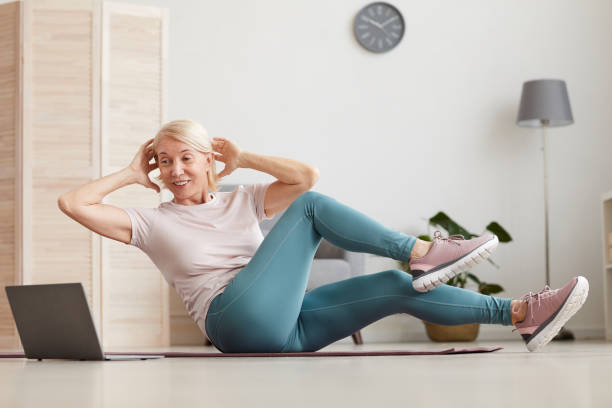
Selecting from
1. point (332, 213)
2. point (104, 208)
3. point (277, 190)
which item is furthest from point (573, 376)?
point (104, 208)

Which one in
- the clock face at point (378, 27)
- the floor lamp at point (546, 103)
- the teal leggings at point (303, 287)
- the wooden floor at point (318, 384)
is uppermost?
the clock face at point (378, 27)

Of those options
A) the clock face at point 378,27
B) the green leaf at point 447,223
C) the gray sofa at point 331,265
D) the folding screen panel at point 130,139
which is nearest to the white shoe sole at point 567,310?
the gray sofa at point 331,265

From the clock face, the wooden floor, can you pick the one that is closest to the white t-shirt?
the wooden floor

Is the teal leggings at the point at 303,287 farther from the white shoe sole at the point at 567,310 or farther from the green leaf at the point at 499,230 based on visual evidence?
the green leaf at the point at 499,230

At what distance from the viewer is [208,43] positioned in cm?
541

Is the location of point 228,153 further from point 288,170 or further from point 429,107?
point 429,107

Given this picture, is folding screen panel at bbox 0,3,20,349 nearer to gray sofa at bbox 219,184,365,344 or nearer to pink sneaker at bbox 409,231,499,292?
gray sofa at bbox 219,184,365,344

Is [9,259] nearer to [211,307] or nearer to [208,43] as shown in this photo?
[208,43]

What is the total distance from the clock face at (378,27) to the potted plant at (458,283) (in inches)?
51.1

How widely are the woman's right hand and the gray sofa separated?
189 cm

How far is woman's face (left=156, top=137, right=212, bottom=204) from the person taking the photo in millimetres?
2264

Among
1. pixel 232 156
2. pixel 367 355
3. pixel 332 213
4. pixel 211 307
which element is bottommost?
pixel 367 355

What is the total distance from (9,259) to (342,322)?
9.46 ft

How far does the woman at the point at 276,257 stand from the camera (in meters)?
2.01
